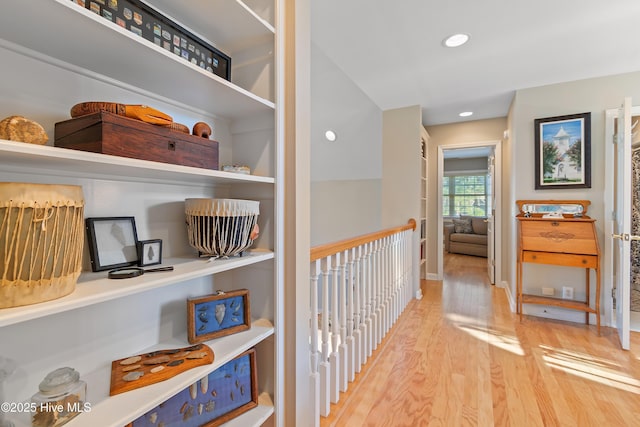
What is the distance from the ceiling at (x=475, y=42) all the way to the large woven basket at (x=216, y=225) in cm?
152

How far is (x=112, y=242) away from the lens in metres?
0.80

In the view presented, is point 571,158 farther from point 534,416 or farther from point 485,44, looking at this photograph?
point 534,416

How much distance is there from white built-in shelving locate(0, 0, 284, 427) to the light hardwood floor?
88cm

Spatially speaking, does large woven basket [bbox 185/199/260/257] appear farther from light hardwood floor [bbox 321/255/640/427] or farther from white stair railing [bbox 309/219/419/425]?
light hardwood floor [bbox 321/255/640/427]

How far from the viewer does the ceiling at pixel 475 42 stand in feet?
5.76

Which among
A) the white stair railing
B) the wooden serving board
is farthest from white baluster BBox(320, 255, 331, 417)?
the wooden serving board

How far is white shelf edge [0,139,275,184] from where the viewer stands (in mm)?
506

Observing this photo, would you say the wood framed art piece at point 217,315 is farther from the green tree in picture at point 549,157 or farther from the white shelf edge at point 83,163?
the green tree in picture at point 549,157

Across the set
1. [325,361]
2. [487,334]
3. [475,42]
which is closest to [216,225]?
[325,361]

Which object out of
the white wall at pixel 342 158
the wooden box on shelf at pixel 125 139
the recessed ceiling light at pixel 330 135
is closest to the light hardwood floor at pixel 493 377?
the white wall at pixel 342 158

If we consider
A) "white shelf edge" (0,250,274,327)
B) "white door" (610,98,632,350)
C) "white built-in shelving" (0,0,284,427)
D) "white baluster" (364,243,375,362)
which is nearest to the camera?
"white shelf edge" (0,250,274,327)

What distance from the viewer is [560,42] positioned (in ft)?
6.95

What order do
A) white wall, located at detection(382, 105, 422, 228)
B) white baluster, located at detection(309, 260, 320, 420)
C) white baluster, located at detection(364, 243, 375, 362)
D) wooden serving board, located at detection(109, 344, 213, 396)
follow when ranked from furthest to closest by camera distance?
white wall, located at detection(382, 105, 422, 228) → white baluster, located at detection(364, 243, 375, 362) → white baluster, located at detection(309, 260, 320, 420) → wooden serving board, located at detection(109, 344, 213, 396)

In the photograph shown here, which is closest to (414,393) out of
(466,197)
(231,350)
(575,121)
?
(231,350)
